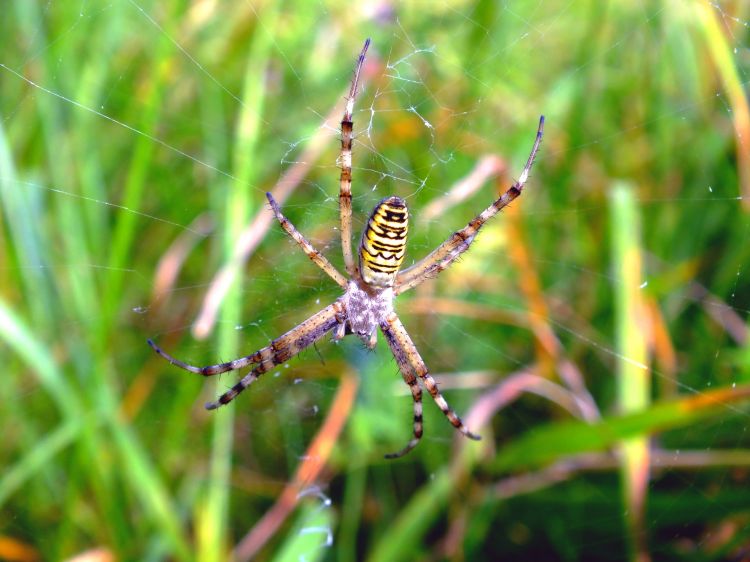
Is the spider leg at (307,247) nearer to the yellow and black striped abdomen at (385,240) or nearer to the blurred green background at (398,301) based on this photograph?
the yellow and black striped abdomen at (385,240)

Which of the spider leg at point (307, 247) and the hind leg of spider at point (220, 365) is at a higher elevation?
the spider leg at point (307, 247)

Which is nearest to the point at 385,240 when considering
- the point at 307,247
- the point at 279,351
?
the point at 307,247

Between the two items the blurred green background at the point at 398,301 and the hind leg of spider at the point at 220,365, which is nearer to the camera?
the hind leg of spider at the point at 220,365

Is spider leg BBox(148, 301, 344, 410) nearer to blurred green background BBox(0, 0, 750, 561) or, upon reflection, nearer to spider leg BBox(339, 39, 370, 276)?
blurred green background BBox(0, 0, 750, 561)

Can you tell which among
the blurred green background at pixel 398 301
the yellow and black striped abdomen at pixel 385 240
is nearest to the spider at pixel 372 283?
the yellow and black striped abdomen at pixel 385 240

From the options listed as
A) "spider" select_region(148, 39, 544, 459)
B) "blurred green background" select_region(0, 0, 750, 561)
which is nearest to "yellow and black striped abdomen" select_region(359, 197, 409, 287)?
"spider" select_region(148, 39, 544, 459)

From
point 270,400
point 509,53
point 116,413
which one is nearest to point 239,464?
point 270,400

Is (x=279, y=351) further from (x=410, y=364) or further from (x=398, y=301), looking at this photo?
(x=398, y=301)

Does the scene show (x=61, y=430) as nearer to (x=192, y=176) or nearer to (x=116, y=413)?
(x=116, y=413)
